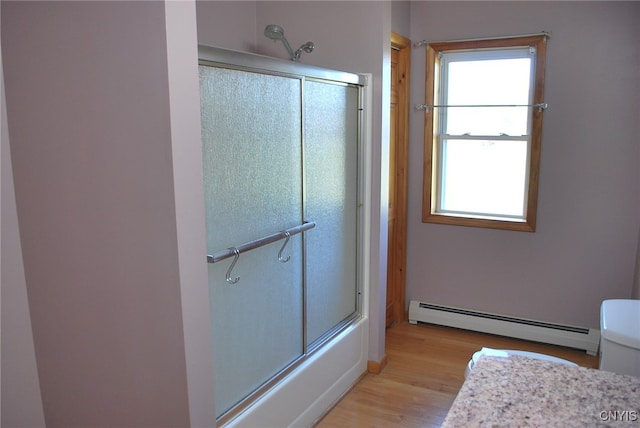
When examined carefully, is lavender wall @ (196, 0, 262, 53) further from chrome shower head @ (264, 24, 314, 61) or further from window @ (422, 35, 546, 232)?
window @ (422, 35, 546, 232)

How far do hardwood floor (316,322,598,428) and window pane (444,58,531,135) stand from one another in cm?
139

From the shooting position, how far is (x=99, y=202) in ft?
5.22

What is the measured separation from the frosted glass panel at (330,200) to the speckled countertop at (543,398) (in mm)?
1527

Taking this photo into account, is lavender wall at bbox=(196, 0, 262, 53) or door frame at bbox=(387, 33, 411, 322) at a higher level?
lavender wall at bbox=(196, 0, 262, 53)

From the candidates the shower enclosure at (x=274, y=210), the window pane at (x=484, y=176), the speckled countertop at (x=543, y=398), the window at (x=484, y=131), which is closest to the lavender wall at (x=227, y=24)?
the shower enclosure at (x=274, y=210)

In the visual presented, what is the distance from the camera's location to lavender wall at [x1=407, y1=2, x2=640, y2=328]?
3.01 metres

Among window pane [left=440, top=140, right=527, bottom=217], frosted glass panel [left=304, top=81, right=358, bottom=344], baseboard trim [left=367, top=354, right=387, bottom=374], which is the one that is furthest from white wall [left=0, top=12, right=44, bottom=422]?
window pane [left=440, top=140, right=527, bottom=217]

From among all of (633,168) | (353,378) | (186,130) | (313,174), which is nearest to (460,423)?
(186,130)

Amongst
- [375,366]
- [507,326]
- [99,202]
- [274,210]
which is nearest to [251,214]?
[274,210]

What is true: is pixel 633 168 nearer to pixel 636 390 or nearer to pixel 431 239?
pixel 431 239

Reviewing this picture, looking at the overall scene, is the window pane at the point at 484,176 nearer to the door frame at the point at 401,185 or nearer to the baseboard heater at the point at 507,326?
the door frame at the point at 401,185

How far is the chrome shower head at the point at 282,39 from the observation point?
248 cm

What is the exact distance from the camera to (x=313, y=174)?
2.49 m

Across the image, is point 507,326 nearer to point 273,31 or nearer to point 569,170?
point 569,170
